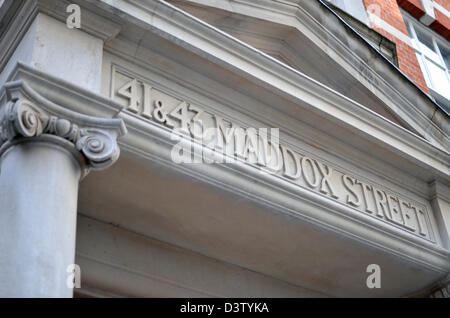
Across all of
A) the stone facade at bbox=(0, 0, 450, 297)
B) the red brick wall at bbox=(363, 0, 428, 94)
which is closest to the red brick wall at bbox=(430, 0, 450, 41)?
the red brick wall at bbox=(363, 0, 428, 94)

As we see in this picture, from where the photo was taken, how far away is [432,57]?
11.0 m

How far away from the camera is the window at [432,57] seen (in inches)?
407

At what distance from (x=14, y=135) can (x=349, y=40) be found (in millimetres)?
3677

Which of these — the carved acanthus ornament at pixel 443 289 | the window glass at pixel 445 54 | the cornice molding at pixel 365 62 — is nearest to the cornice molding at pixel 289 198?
the carved acanthus ornament at pixel 443 289

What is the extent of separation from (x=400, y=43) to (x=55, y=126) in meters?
7.46

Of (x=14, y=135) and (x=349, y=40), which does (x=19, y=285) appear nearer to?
(x=14, y=135)

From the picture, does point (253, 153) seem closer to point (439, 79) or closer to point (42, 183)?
point (42, 183)

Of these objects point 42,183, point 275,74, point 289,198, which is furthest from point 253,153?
point 42,183

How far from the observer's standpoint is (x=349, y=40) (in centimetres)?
597

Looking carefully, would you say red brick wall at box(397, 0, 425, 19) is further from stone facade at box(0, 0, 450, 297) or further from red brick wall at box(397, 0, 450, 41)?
stone facade at box(0, 0, 450, 297)

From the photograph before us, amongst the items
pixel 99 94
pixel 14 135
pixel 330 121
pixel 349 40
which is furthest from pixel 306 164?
pixel 14 135

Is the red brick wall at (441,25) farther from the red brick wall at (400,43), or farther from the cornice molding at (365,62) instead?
the cornice molding at (365,62)

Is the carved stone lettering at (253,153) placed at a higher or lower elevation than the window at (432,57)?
lower

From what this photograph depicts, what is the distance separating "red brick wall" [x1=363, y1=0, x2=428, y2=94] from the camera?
367 inches
